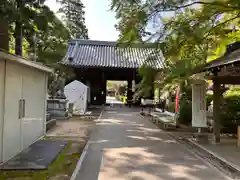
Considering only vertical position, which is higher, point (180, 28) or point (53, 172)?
point (180, 28)

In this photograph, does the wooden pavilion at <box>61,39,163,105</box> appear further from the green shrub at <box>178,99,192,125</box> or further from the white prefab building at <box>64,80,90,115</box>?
the green shrub at <box>178,99,192,125</box>

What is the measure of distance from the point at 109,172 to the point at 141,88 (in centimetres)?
492

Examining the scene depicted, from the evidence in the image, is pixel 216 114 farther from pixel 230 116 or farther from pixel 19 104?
pixel 19 104

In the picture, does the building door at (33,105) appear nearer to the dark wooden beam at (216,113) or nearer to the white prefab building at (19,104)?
the white prefab building at (19,104)

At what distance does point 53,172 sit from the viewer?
6.36 m

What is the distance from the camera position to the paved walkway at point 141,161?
613cm

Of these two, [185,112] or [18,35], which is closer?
[18,35]

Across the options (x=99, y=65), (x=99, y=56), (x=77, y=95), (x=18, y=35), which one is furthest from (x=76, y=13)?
(x=18, y=35)

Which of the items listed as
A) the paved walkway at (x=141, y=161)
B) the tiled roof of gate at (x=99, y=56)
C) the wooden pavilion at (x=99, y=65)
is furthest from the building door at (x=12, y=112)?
the wooden pavilion at (x=99, y=65)

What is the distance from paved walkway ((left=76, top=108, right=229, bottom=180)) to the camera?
6129mm

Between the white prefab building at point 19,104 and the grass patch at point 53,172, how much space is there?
875 millimetres

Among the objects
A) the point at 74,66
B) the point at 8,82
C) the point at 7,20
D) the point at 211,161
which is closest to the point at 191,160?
the point at 211,161

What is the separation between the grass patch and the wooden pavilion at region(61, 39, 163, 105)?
16.0 metres

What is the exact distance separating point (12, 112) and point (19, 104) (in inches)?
21.5
